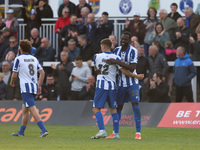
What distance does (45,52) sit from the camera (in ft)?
71.1

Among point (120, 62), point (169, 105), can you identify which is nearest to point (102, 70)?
point (120, 62)

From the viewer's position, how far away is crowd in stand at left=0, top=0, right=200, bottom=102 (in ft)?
61.8

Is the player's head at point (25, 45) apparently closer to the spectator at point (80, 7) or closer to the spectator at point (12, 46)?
the spectator at point (12, 46)

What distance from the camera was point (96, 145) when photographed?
999cm

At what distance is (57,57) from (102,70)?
11.5m

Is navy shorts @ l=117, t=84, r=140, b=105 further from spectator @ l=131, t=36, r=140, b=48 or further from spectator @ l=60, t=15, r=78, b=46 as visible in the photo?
spectator @ l=60, t=15, r=78, b=46

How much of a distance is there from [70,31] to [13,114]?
4.48 m

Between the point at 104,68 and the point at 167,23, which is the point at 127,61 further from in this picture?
the point at 167,23

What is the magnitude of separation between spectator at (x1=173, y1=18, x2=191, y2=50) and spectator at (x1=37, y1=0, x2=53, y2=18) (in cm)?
608

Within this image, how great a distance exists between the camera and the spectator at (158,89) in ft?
60.1

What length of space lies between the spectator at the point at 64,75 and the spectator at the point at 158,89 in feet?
10.9

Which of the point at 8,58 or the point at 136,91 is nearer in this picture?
the point at 136,91

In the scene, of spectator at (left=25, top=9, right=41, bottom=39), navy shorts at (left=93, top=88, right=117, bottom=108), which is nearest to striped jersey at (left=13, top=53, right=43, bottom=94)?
navy shorts at (left=93, top=88, right=117, bottom=108)

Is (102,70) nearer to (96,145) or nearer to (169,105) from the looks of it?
(96,145)
